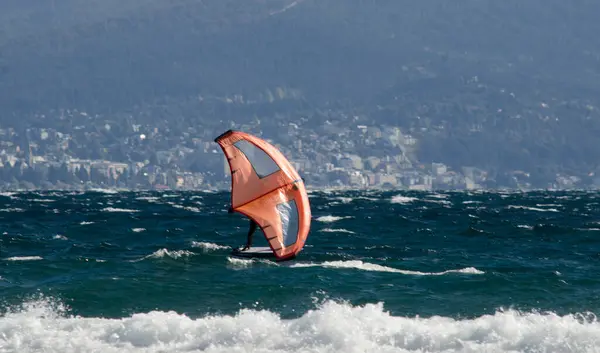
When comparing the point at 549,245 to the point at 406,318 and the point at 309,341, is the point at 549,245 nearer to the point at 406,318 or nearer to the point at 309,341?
the point at 406,318

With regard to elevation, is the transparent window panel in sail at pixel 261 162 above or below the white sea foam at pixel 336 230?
above

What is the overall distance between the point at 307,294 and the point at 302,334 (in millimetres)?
5440

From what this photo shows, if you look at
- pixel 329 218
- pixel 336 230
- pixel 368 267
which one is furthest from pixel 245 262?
pixel 329 218

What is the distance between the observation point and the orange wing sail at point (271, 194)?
3900cm

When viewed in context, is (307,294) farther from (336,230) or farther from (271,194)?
(336,230)

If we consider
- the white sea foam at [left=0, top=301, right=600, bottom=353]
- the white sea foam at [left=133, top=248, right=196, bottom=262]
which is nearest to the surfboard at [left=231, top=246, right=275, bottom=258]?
the white sea foam at [left=133, top=248, right=196, bottom=262]

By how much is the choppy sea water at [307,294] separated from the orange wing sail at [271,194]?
0.99 metres

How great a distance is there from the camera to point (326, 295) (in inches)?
1324

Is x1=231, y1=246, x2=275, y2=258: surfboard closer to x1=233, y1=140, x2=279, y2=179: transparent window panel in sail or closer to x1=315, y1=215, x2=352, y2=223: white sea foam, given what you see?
x1=233, y1=140, x2=279, y2=179: transparent window panel in sail

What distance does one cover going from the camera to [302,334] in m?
28.4

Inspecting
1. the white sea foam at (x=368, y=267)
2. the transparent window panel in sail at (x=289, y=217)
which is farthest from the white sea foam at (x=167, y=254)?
the white sea foam at (x=368, y=267)

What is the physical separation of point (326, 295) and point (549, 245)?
19.5m

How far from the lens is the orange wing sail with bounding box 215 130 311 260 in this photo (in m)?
39.0

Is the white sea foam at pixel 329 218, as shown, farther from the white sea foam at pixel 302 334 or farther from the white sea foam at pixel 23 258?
the white sea foam at pixel 302 334
